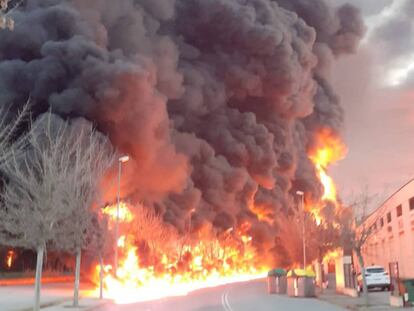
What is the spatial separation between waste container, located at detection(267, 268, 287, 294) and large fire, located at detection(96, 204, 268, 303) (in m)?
4.36

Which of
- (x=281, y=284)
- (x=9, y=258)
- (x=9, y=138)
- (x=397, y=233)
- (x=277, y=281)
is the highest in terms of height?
(x=9, y=138)

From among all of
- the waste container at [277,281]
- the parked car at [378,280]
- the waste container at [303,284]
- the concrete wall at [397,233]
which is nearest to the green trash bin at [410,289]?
the waste container at [303,284]

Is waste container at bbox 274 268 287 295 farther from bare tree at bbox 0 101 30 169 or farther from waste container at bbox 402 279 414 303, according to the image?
bare tree at bbox 0 101 30 169

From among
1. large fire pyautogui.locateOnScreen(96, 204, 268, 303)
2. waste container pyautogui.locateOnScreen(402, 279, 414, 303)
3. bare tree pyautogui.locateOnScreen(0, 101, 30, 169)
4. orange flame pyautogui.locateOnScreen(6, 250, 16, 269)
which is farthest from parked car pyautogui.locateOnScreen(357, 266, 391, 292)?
orange flame pyautogui.locateOnScreen(6, 250, 16, 269)

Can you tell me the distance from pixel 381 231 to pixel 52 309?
26418mm

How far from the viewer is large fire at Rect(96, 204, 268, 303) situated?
32.8m

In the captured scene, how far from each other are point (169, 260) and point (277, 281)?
17727mm

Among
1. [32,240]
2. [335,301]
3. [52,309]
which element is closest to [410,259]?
[335,301]

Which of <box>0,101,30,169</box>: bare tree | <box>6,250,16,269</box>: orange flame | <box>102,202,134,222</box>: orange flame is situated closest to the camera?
<box>0,101,30,169</box>: bare tree

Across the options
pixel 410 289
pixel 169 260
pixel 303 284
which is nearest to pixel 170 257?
pixel 169 260

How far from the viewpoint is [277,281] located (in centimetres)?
2794

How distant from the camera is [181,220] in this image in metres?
49.8

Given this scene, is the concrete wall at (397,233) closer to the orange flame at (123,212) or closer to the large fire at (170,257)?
the large fire at (170,257)

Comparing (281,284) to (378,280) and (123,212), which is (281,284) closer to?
(378,280)
